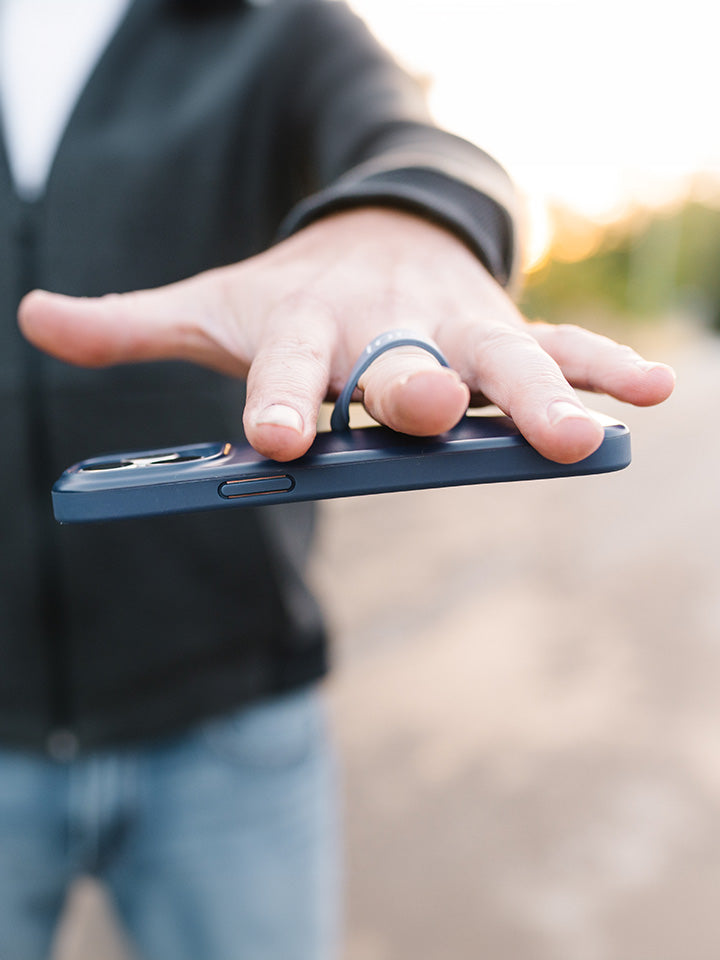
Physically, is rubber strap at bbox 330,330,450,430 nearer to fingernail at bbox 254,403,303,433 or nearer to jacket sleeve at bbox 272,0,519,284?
fingernail at bbox 254,403,303,433

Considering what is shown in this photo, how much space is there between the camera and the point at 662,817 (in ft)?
9.06

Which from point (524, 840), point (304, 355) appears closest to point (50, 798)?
point (304, 355)

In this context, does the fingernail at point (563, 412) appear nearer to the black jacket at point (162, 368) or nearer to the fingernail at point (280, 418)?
the fingernail at point (280, 418)

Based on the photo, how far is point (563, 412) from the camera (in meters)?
0.67

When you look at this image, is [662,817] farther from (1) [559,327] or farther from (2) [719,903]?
(1) [559,327]

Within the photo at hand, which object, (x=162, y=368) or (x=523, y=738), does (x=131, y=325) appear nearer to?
(x=162, y=368)

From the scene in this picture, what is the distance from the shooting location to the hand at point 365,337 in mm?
681

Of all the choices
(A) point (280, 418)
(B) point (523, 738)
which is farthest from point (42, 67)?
(B) point (523, 738)

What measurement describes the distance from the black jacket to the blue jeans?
6 cm

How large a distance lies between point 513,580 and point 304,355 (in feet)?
13.1

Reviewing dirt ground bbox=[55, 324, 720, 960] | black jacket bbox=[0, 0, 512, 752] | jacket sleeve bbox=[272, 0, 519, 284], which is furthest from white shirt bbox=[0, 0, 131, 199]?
dirt ground bbox=[55, 324, 720, 960]

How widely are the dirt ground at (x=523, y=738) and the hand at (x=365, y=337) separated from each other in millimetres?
1031

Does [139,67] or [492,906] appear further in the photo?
[492,906]

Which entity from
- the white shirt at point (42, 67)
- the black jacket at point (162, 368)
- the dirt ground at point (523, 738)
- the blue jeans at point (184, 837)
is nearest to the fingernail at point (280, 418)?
the black jacket at point (162, 368)
